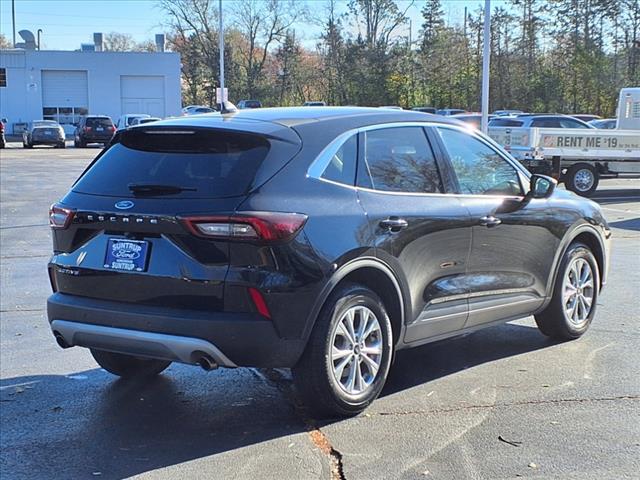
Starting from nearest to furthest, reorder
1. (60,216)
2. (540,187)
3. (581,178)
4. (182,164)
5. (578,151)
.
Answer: (182,164)
(60,216)
(540,187)
(578,151)
(581,178)

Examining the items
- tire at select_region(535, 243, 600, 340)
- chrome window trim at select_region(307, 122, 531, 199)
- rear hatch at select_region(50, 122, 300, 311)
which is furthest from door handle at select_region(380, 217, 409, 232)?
tire at select_region(535, 243, 600, 340)

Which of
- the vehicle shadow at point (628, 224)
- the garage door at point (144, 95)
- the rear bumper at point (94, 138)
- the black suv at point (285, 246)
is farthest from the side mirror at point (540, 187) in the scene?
the garage door at point (144, 95)

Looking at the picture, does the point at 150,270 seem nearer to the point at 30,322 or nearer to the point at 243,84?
the point at 30,322

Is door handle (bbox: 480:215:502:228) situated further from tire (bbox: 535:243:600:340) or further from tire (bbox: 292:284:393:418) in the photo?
tire (bbox: 292:284:393:418)

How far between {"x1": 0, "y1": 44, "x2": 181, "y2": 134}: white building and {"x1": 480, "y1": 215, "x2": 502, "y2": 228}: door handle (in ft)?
175

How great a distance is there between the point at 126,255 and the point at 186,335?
23.9 inches

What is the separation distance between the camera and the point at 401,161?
5.27m

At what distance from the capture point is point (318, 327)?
15.0ft

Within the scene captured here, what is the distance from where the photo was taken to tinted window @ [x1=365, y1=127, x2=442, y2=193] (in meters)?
5.08

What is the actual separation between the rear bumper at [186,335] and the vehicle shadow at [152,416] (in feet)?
1.64

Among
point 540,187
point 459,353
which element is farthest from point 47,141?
point 540,187

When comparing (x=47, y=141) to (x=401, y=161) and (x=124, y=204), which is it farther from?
(x=124, y=204)

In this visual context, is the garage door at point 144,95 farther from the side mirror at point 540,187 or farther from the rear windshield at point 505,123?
the side mirror at point 540,187

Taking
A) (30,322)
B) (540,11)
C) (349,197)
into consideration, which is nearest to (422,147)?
(349,197)
